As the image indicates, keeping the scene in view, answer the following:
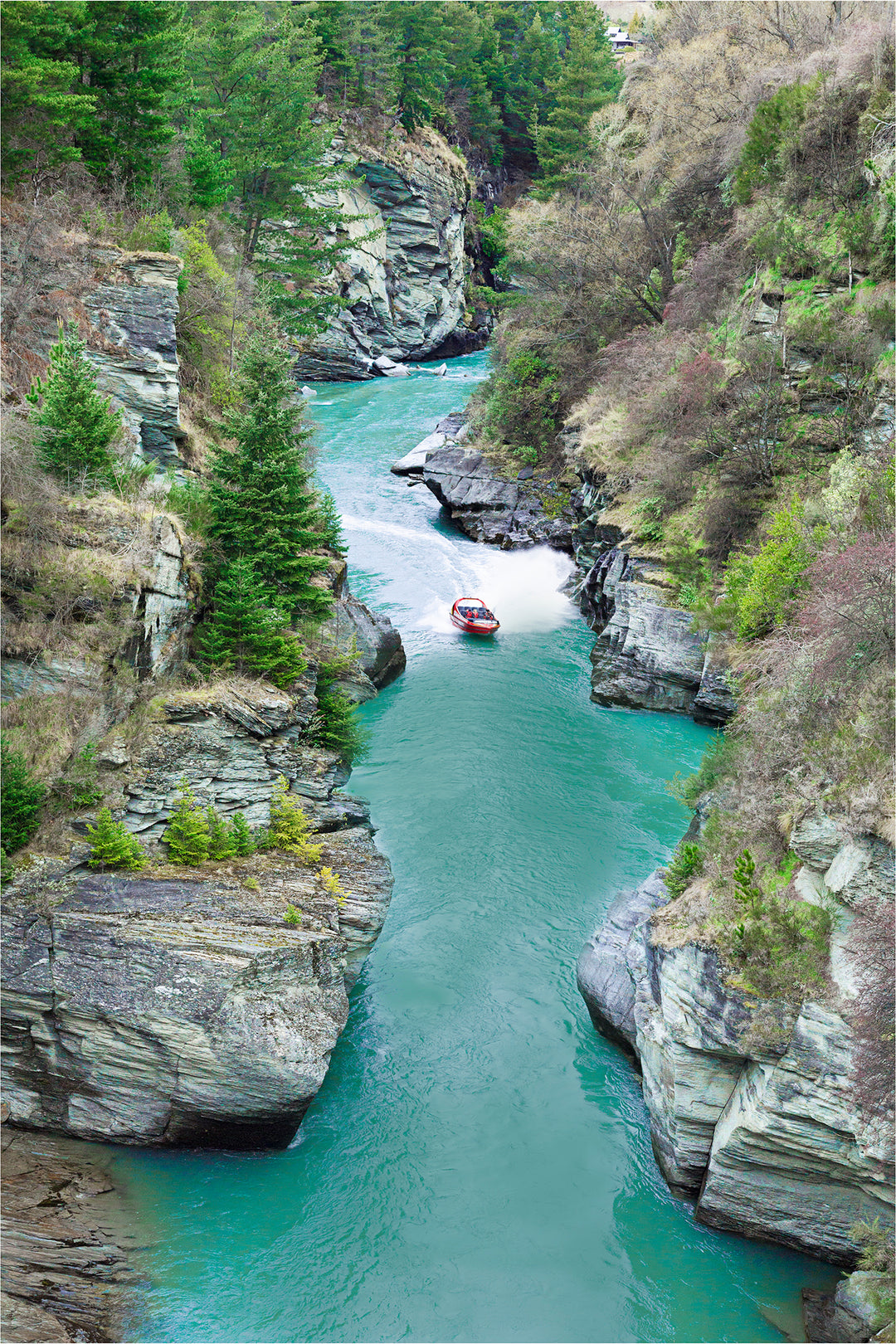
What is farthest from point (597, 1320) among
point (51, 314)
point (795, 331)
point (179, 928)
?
point (795, 331)

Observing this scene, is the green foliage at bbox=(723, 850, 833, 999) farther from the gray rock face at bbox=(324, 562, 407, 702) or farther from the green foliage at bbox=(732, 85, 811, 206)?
the green foliage at bbox=(732, 85, 811, 206)

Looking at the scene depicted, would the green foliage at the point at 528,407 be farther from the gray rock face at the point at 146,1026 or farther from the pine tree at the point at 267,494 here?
the gray rock face at the point at 146,1026

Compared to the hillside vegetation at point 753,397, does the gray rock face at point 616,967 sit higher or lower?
lower

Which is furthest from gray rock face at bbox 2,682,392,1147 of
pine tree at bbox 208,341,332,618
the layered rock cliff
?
the layered rock cliff

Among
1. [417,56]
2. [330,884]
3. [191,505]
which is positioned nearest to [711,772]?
[330,884]

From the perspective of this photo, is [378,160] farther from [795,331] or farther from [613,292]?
[795,331]

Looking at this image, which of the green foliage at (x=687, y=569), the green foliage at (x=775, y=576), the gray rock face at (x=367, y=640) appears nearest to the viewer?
the green foliage at (x=775, y=576)

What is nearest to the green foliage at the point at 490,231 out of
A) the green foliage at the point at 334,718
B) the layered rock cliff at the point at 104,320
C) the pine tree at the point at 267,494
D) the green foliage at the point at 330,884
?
the layered rock cliff at the point at 104,320
